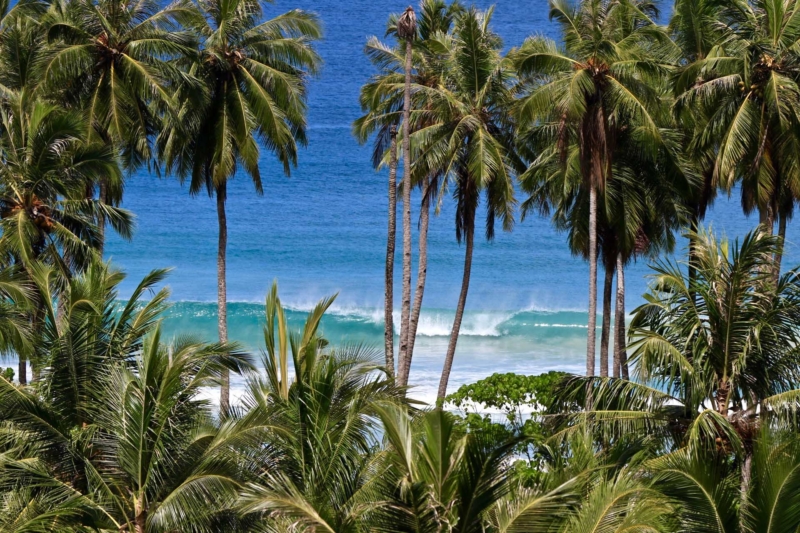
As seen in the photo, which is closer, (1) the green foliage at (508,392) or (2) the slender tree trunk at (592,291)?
(1) the green foliage at (508,392)

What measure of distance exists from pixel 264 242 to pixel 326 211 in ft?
22.8

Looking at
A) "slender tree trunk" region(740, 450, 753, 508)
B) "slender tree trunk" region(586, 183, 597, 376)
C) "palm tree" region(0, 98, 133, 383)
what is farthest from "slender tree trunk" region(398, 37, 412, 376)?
"slender tree trunk" region(740, 450, 753, 508)

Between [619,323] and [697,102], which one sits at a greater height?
[697,102]

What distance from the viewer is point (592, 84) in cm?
2169

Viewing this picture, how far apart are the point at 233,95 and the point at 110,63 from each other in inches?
132

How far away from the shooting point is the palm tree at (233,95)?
25.3 m

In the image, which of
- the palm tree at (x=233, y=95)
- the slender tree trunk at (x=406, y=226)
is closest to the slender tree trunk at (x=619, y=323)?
the slender tree trunk at (x=406, y=226)

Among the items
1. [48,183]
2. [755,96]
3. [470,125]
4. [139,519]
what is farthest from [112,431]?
[755,96]

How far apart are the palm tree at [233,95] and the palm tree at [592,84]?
273 inches

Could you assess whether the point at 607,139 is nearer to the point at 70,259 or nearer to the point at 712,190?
the point at 712,190

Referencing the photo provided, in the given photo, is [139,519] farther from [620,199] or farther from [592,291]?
[620,199]

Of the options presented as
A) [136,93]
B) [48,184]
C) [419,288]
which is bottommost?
[419,288]

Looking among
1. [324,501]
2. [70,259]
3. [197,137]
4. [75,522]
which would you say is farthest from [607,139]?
[75,522]

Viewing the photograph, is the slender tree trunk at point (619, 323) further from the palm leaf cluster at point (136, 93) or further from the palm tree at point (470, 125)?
the palm leaf cluster at point (136, 93)
